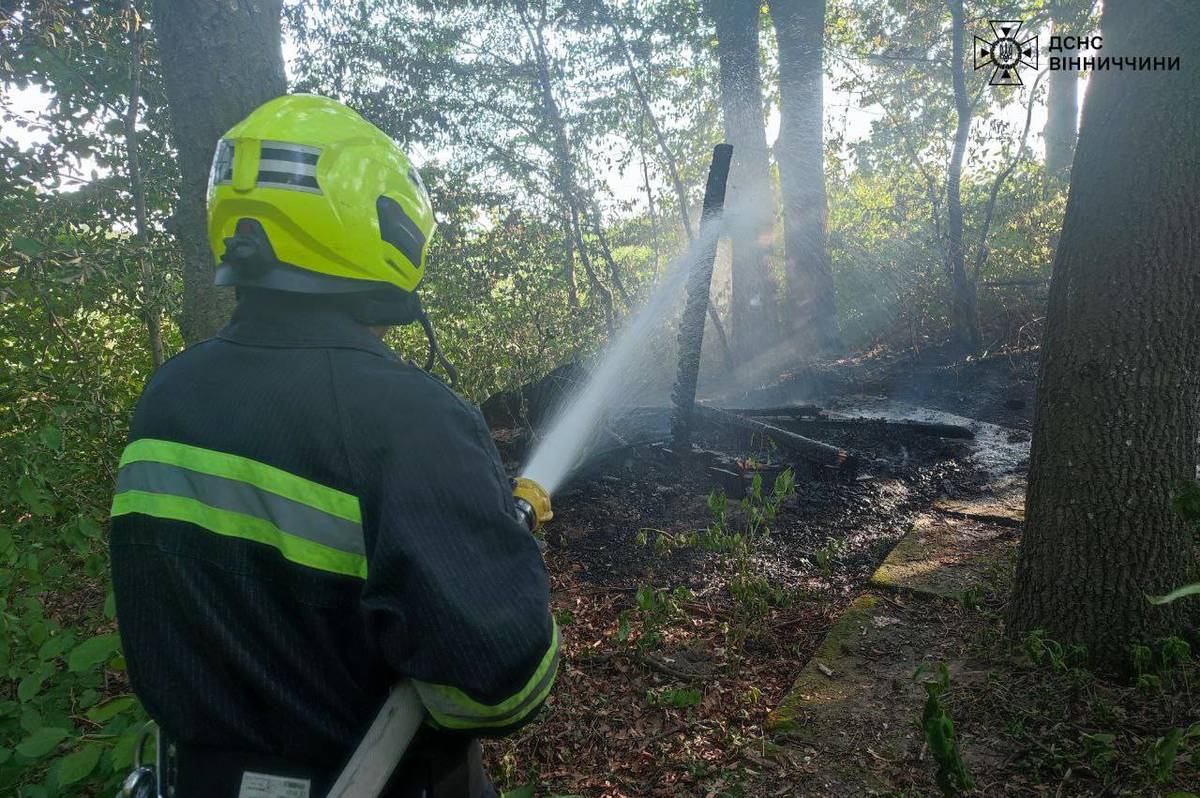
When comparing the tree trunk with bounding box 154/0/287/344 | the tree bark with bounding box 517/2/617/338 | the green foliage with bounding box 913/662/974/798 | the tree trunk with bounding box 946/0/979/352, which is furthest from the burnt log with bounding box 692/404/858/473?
the tree trunk with bounding box 946/0/979/352

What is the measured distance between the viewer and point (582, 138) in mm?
9789

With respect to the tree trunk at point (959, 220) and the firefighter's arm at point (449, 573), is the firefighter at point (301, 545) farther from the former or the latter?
the tree trunk at point (959, 220)

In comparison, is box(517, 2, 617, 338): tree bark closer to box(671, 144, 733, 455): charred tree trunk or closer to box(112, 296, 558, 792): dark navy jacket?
box(671, 144, 733, 455): charred tree trunk

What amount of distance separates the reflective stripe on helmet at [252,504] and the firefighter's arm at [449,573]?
6cm

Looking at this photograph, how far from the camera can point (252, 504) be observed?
1.21 m

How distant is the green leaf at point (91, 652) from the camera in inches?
74.5

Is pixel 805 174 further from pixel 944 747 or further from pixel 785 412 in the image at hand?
pixel 944 747

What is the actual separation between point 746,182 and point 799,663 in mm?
9939

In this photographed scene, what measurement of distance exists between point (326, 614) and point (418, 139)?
8530 millimetres

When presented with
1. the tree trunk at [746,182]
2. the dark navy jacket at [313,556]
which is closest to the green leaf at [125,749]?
the dark navy jacket at [313,556]

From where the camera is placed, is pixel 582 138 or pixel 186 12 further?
pixel 582 138

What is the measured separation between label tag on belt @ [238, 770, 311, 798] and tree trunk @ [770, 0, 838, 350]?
11.7m

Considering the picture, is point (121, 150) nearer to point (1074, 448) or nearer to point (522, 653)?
point (522, 653)

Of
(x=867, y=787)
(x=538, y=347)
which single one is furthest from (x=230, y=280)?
(x=538, y=347)
